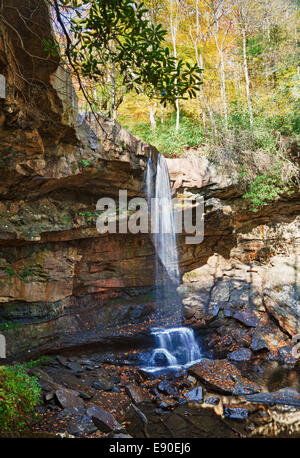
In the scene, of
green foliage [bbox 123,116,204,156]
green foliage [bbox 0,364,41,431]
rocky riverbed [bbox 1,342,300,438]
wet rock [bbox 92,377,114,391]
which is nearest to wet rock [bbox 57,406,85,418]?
rocky riverbed [bbox 1,342,300,438]

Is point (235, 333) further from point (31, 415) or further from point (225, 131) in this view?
point (225, 131)

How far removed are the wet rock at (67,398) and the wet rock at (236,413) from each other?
9.66ft

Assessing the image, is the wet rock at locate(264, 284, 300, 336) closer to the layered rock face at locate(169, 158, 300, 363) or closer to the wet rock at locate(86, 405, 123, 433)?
the layered rock face at locate(169, 158, 300, 363)

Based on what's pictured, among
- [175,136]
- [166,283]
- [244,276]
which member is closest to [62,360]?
Result: [166,283]

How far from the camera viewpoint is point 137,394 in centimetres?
637

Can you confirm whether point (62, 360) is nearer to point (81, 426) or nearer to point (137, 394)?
point (137, 394)

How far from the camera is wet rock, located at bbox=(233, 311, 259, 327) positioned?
9508 mm

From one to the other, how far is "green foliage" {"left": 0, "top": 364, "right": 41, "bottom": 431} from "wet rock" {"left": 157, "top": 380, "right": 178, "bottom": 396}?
107 inches

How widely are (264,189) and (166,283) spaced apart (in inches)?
199

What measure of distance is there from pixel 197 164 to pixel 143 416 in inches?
298

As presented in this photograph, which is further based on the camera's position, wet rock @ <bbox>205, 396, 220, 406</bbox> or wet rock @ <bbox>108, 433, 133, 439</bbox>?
wet rock @ <bbox>205, 396, 220, 406</bbox>

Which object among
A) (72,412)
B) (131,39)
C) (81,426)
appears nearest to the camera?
(131,39)

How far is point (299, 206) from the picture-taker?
36.1ft

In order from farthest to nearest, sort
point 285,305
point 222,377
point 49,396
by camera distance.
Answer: point 285,305
point 222,377
point 49,396
